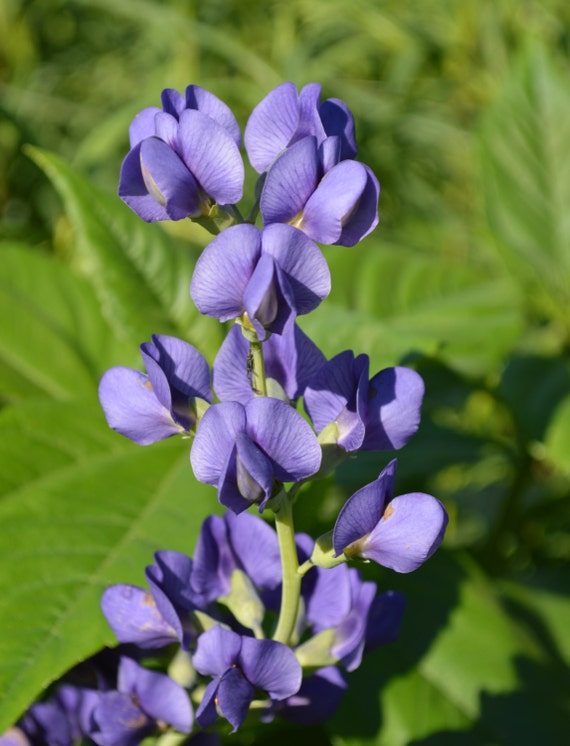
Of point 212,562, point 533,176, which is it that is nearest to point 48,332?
point 212,562

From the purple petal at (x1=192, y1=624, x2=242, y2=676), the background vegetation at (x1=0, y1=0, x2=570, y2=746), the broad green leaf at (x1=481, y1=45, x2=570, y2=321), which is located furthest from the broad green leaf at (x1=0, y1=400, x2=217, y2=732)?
the broad green leaf at (x1=481, y1=45, x2=570, y2=321)

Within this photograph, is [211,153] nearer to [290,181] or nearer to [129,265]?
[290,181]

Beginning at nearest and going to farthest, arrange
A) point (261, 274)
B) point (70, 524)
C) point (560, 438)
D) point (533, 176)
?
1. point (261, 274)
2. point (70, 524)
3. point (560, 438)
4. point (533, 176)

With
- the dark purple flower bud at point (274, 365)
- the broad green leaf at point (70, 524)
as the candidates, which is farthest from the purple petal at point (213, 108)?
the broad green leaf at point (70, 524)

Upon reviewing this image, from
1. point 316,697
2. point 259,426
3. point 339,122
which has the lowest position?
point 316,697

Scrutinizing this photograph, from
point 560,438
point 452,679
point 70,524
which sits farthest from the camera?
point 560,438

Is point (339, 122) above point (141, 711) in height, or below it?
above

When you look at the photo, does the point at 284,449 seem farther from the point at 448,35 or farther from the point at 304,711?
the point at 448,35

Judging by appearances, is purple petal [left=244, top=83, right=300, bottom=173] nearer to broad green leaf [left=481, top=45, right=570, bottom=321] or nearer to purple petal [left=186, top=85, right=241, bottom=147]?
purple petal [left=186, top=85, right=241, bottom=147]

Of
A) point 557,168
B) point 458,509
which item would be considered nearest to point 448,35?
point 557,168

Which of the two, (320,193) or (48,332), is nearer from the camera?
(320,193)
